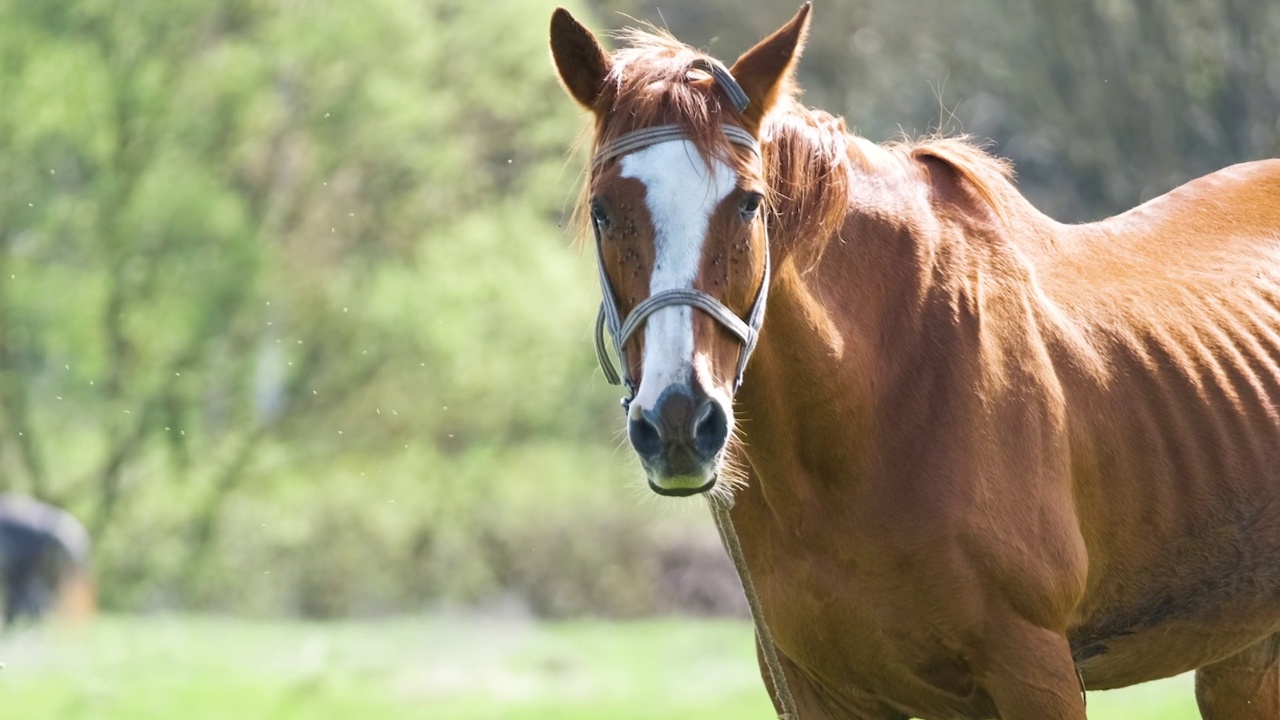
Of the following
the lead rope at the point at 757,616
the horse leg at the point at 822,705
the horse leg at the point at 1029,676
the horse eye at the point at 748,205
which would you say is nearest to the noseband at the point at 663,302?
the horse eye at the point at 748,205

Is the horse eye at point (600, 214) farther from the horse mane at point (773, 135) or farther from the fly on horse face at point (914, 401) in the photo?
the horse mane at point (773, 135)

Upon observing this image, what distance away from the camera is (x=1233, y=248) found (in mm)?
4703

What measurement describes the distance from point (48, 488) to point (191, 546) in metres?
1.84

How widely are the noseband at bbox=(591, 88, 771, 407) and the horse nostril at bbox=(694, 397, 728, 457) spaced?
218mm

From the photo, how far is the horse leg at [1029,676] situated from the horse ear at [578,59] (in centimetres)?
156

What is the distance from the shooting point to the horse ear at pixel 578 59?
11.6 ft

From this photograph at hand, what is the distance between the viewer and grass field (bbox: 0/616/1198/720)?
1262cm

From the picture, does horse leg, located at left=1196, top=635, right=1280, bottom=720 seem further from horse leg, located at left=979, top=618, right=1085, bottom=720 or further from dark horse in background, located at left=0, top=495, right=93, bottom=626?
dark horse in background, located at left=0, top=495, right=93, bottom=626

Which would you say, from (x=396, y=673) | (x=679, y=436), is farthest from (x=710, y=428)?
(x=396, y=673)

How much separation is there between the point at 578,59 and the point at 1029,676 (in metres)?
1.75

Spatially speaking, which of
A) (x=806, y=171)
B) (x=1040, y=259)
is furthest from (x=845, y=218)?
(x=1040, y=259)

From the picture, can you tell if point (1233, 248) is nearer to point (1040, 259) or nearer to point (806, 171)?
point (1040, 259)

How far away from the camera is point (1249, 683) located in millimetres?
4875

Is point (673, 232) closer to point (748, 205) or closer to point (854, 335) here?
point (748, 205)
